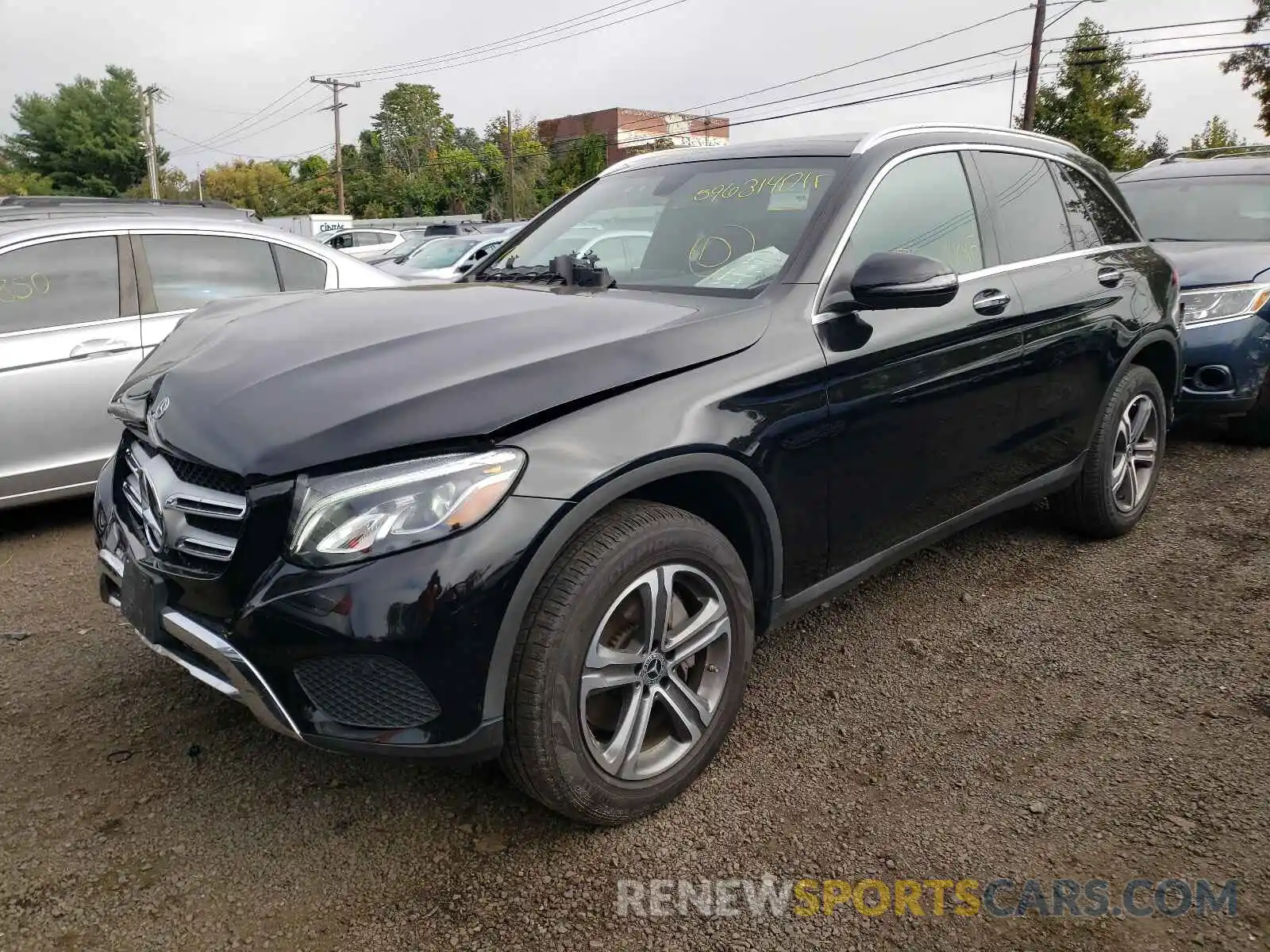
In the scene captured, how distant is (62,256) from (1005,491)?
4.46 m

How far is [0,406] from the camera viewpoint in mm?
4180

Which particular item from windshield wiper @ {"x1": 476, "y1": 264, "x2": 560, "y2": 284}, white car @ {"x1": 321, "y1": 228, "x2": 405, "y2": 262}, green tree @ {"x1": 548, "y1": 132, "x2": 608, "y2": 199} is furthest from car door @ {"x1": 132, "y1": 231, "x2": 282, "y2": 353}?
green tree @ {"x1": 548, "y1": 132, "x2": 608, "y2": 199}

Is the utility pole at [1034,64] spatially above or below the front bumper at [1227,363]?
above

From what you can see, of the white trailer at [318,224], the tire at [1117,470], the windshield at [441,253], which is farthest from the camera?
the white trailer at [318,224]

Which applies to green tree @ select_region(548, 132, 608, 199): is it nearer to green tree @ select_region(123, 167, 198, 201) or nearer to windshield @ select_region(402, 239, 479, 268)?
green tree @ select_region(123, 167, 198, 201)

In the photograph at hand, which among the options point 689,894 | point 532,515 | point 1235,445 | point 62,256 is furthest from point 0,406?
point 1235,445

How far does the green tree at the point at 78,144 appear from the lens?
209ft

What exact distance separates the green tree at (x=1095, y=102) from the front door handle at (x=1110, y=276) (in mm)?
31792

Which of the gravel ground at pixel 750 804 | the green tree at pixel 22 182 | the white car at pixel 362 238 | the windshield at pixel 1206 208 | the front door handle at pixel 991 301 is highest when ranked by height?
the green tree at pixel 22 182

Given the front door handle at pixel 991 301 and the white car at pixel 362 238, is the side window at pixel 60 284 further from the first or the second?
the white car at pixel 362 238

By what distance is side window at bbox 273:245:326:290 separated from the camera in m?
5.27

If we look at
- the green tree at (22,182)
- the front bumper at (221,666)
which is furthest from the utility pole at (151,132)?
the front bumper at (221,666)

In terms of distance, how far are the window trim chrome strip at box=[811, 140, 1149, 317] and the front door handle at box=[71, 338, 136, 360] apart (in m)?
3.58

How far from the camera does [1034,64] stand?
28047 millimetres
